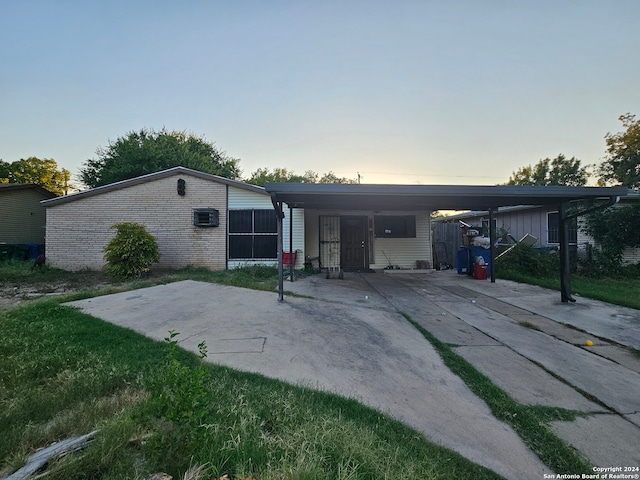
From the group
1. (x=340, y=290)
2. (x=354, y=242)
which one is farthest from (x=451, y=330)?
(x=354, y=242)

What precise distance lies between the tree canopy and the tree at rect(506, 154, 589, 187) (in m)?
17.9

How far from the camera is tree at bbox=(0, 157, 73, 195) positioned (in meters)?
24.7

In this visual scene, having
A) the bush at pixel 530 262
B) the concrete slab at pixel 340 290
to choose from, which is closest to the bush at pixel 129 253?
the concrete slab at pixel 340 290

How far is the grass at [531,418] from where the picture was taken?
1976 millimetres

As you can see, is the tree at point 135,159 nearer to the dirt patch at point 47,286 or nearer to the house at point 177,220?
the house at point 177,220

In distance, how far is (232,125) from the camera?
465 inches

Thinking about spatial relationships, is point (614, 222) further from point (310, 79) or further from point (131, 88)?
point (131, 88)

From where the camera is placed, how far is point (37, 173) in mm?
26594

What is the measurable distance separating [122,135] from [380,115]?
17.6 metres

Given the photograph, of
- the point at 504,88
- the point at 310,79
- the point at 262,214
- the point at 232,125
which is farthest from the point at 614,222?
the point at 232,125

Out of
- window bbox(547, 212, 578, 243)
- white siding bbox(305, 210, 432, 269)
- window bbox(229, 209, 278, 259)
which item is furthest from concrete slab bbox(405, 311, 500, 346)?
window bbox(547, 212, 578, 243)

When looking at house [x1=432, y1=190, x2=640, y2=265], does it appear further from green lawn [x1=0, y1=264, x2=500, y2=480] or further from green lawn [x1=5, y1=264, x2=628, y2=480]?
green lawn [x1=0, y1=264, x2=500, y2=480]

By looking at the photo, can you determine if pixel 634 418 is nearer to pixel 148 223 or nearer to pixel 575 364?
pixel 575 364

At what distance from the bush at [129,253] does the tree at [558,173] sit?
30.4m
